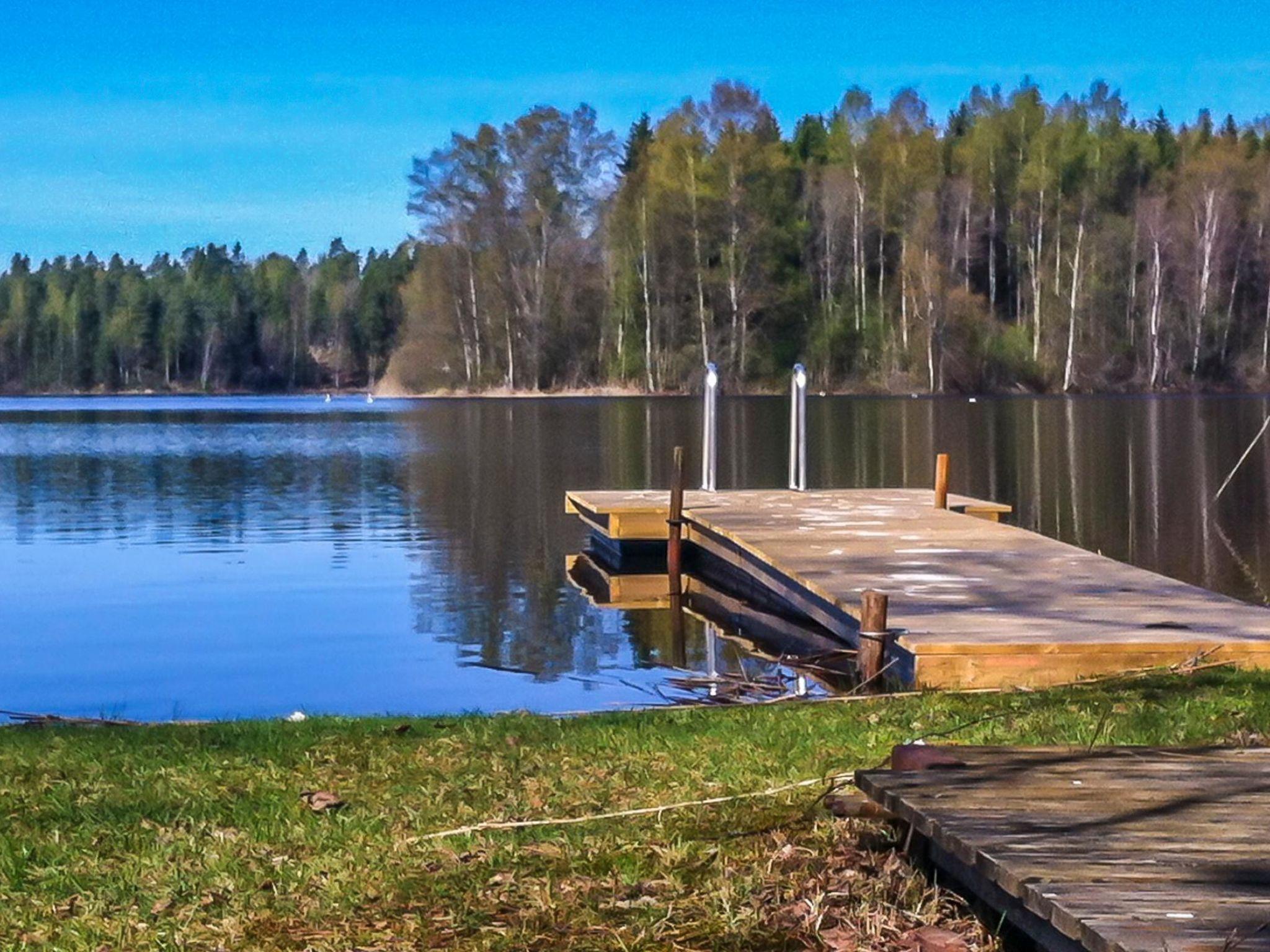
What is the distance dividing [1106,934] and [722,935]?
1074 mm

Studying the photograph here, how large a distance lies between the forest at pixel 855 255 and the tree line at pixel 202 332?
45.0 metres

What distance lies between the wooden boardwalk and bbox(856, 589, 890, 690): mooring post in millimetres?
3812

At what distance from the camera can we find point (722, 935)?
3.89 metres

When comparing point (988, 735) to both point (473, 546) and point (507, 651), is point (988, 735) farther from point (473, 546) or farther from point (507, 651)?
point (473, 546)

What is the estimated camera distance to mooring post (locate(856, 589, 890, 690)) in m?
8.51

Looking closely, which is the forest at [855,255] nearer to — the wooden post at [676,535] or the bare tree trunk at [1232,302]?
the bare tree trunk at [1232,302]

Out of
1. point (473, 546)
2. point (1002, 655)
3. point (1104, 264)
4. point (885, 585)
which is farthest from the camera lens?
point (1104, 264)

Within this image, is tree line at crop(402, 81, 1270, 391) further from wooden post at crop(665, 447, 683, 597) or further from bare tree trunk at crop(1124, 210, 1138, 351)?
wooden post at crop(665, 447, 683, 597)

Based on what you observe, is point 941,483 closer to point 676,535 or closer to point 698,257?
point 676,535

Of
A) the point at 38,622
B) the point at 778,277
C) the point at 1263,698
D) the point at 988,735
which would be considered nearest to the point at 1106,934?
the point at 988,735

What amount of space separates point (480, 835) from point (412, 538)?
50.8ft

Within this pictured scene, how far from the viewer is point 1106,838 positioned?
12.2 ft

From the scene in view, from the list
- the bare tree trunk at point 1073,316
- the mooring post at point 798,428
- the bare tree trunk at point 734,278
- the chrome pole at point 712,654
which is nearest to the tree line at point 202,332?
the bare tree trunk at point 734,278

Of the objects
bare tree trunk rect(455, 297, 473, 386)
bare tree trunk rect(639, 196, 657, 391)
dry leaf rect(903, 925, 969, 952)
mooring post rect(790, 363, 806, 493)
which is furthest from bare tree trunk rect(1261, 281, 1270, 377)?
dry leaf rect(903, 925, 969, 952)
